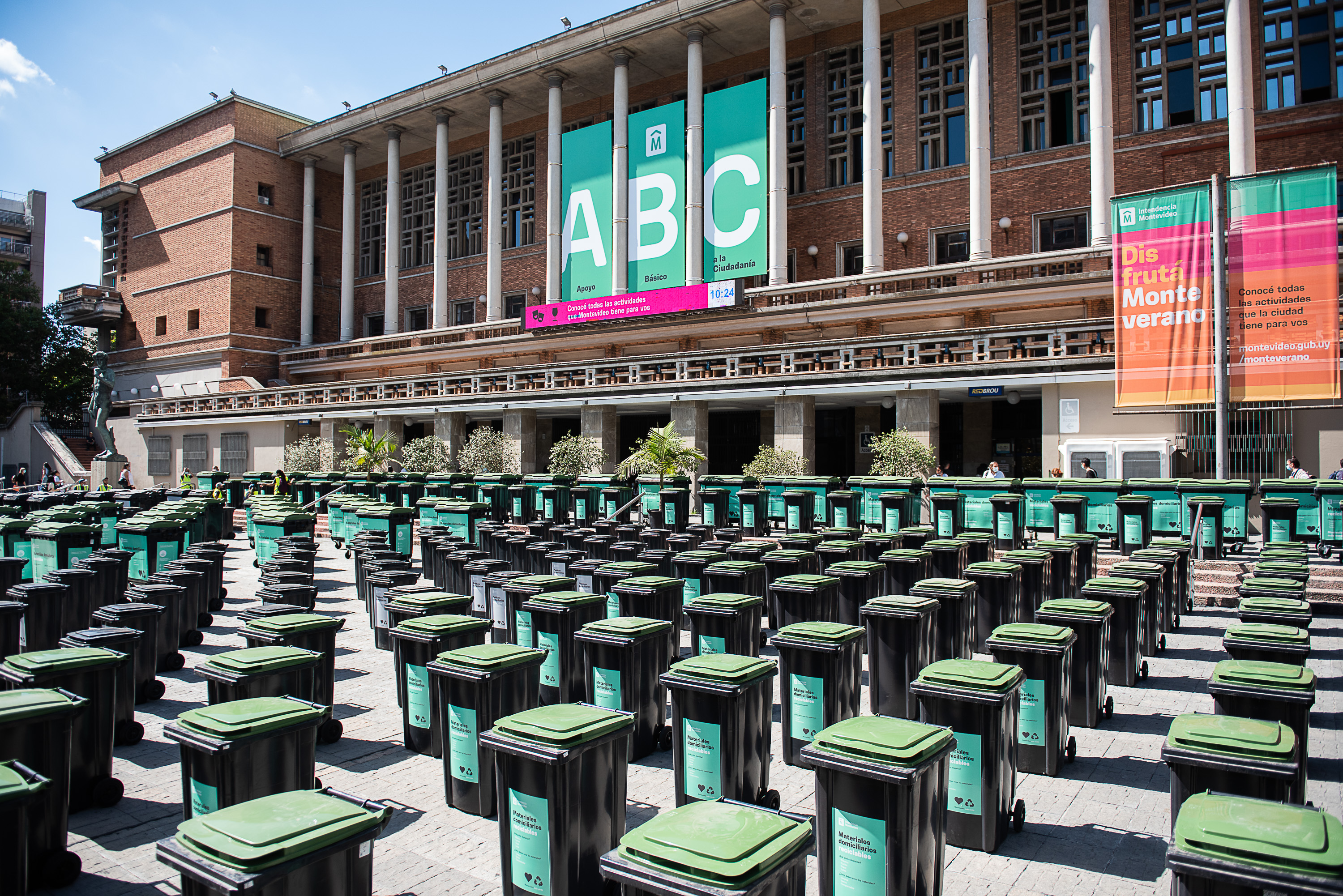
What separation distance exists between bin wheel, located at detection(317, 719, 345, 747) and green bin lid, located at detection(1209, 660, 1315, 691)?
6645mm

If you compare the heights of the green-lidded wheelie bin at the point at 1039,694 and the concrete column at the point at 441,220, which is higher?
the concrete column at the point at 441,220

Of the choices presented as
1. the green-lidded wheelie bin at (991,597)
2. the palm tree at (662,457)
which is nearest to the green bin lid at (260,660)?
the green-lidded wheelie bin at (991,597)

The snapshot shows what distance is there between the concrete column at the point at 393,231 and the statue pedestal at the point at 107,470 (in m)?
14.0

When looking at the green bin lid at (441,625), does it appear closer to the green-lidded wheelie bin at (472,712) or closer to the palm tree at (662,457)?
the green-lidded wheelie bin at (472,712)

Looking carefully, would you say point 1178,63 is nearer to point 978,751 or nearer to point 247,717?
point 978,751

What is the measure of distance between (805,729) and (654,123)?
101 feet

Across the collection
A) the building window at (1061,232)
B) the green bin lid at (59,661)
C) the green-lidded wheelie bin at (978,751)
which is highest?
the building window at (1061,232)

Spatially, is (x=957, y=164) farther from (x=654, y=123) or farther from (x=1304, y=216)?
(x=1304, y=216)

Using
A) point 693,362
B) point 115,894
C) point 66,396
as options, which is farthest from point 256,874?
point 66,396

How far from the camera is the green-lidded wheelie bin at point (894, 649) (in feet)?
22.5

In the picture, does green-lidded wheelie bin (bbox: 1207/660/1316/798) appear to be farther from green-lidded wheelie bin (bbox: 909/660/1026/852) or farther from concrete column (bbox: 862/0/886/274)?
concrete column (bbox: 862/0/886/274)

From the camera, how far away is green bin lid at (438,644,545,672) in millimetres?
5676

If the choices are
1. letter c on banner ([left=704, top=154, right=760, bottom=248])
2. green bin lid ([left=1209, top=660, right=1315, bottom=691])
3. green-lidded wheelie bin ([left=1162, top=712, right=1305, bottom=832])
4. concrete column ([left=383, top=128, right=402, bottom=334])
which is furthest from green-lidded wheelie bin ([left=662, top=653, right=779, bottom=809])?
concrete column ([left=383, top=128, right=402, bottom=334])

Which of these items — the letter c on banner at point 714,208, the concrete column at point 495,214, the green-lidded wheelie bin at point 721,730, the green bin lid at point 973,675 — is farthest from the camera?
the concrete column at point 495,214
